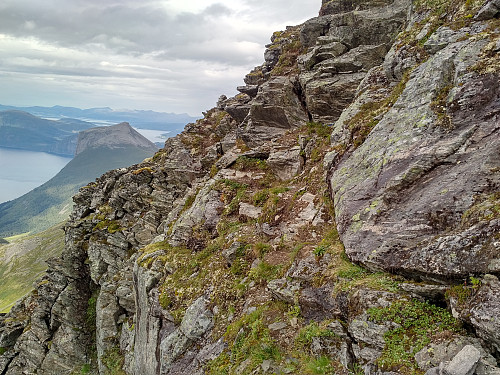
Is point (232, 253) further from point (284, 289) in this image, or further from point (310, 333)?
point (310, 333)

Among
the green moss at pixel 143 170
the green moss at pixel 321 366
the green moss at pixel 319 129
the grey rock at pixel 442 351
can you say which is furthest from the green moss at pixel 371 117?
the green moss at pixel 143 170

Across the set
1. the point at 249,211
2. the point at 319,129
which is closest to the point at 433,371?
the point at 249,211

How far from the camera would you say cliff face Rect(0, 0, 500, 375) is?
8195 millimetres

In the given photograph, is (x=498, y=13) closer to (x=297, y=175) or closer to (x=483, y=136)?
(x=483, y=136)

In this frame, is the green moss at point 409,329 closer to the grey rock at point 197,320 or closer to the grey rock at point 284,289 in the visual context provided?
the grey rock at point 284,289

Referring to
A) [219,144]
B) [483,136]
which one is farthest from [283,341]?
[219,144]

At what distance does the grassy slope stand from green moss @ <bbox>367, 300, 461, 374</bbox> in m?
161

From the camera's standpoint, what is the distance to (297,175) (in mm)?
22297

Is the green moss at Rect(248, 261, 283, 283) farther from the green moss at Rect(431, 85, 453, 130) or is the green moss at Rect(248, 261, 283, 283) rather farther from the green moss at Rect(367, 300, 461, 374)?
the green moss at Rect(431, 85, 453, 130)

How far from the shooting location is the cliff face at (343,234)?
26.9 ft

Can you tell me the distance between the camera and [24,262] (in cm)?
17038

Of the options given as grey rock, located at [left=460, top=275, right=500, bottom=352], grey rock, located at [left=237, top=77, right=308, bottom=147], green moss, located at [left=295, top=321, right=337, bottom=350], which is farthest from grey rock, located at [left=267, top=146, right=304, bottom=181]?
grey rock, located at [left=460, top=275, right=500, bottom=352]

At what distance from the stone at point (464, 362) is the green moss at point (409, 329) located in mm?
859

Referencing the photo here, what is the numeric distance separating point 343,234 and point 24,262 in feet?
712
